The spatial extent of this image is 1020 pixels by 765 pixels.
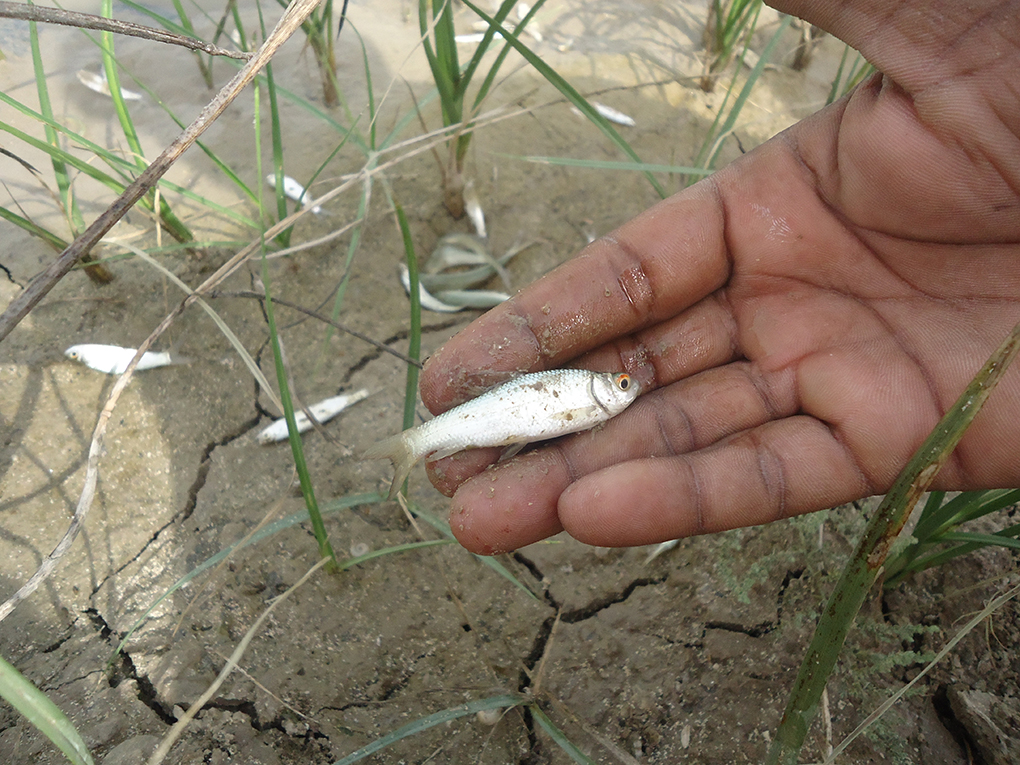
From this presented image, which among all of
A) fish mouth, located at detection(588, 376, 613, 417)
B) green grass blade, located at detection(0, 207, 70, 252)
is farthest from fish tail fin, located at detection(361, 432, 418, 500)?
green grass blade, located at detection(0, 207, 70, 252)

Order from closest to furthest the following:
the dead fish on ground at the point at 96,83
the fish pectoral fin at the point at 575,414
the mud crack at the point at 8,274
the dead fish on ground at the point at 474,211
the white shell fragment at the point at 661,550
Answer: 1. the fish pectoral fin at the point at 575,414
2. the white shell fragment at the point at 661,550
3. the mud crack at the point at 8,274
4. the dead fish on ground at the point at 474,211
5. the dead fish on ground at the point at 96,83

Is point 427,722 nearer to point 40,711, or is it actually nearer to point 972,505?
point 40,711

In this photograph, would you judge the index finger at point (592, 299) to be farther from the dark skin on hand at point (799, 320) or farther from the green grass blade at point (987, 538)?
the green grass blade at point (987, 538)

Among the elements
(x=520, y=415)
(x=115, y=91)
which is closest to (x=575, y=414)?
(x=520, y=415)

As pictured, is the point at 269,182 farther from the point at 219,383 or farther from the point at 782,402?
the point at 782,402

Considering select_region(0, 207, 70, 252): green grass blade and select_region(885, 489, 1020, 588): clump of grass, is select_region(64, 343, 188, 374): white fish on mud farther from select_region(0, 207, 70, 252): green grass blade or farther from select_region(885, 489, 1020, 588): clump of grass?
select_region(885, 489, 1020, 588): clump of grass

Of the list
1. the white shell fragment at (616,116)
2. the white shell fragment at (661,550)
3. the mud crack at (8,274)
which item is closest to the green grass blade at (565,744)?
the white shell fragment at (661,550)

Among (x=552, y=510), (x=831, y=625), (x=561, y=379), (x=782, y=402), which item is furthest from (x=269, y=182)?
(x=831, y=625)
